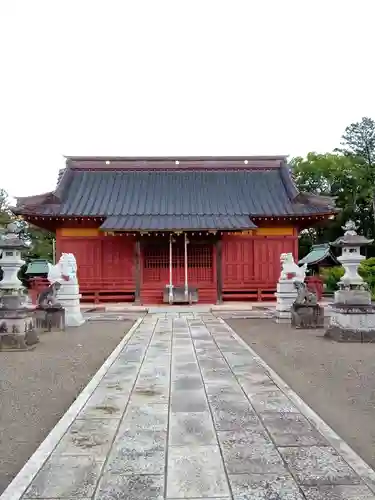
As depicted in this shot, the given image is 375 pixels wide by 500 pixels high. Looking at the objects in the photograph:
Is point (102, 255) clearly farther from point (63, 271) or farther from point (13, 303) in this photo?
point (13, 303)

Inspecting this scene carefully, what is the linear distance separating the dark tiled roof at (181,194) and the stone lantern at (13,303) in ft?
31.8

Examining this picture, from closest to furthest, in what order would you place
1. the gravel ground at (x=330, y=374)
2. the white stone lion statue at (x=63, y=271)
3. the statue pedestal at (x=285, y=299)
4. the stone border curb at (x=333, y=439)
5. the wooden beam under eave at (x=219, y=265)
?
the stone border curb at (x=333, y=439), the gravel ground at (x=330, y=374), the white stone lion statue at (x=63, y=271), the statue pedestal at (x=285, y=299), the wooden beam under eave at (x=219, y=265)

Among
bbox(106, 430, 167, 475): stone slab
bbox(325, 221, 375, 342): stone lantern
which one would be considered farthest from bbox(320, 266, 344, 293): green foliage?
bbox(106, 430, 167, 475): stone slab

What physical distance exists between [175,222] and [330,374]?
12870 mm

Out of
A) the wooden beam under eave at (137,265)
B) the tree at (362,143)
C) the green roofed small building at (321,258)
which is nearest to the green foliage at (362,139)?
the tree at (362,143)

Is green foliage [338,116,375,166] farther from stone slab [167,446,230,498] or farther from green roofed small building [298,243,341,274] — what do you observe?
stone slab [167,446,230,498]

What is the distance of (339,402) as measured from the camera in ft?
16.7

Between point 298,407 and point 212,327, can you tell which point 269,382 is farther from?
point 212,327

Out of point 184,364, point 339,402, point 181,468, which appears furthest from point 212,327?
point 181,468

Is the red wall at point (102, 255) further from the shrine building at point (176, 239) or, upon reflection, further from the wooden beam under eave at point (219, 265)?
the wooden beam under eave at point (219, 265)

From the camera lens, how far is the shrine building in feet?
62.0

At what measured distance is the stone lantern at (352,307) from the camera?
9.18 metres

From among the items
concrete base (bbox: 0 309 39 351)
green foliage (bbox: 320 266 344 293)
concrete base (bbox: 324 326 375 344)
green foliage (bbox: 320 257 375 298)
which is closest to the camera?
concrete base (bbox: 0 309 39 351)

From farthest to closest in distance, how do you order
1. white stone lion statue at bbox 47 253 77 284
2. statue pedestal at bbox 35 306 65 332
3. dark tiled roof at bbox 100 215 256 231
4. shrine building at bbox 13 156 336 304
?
shrine building at bbox 13 156 336 304
dark tiled roof at bbox 100 215 256 231
white stone lion statue at bbox 47 253 77 284
statue pedestal at bbox 35 306 65 332
